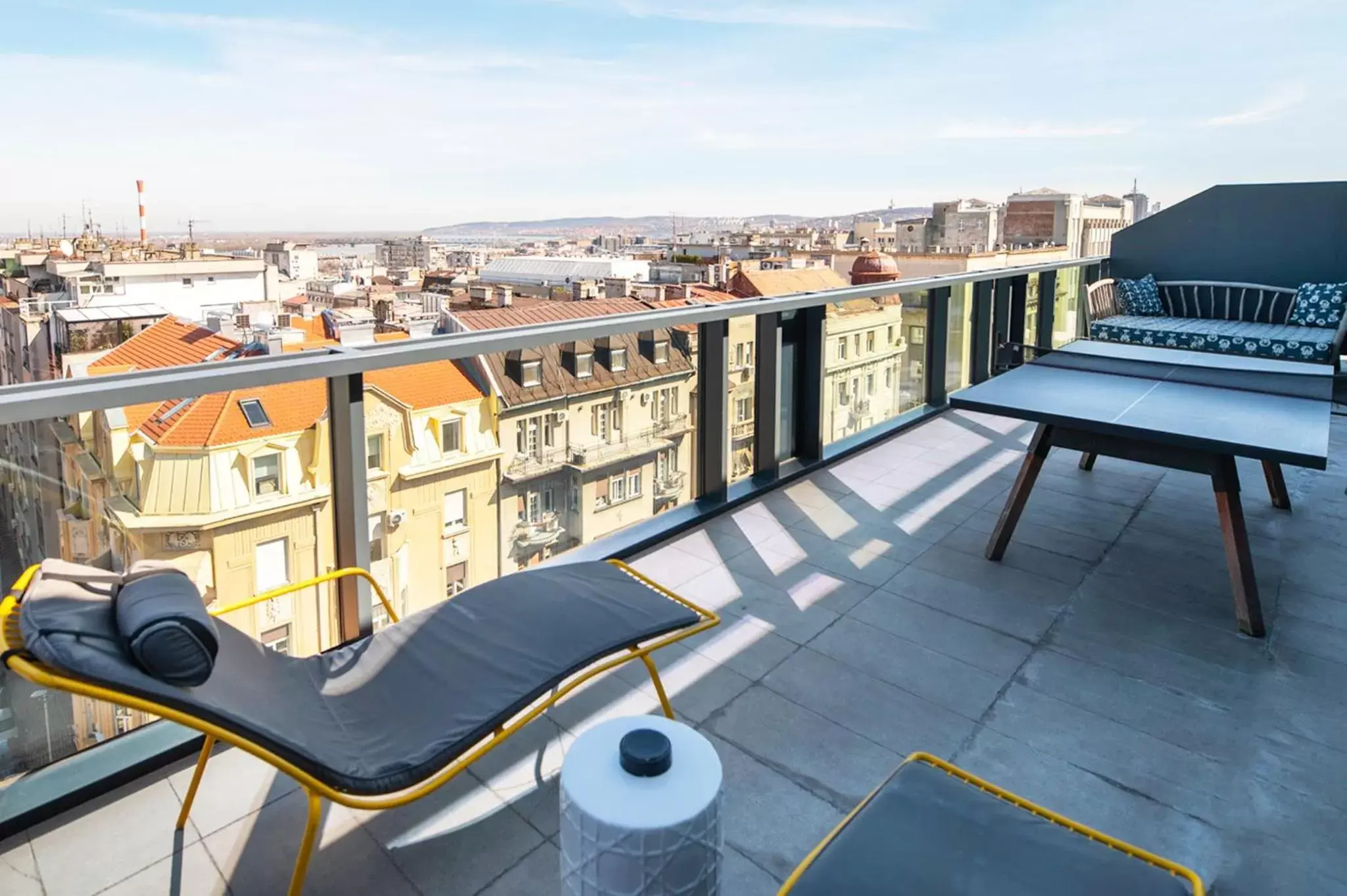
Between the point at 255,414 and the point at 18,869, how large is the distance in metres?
1.10

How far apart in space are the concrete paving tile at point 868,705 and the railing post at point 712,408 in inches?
50.5

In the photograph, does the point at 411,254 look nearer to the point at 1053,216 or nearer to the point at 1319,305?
the point at 1053,216

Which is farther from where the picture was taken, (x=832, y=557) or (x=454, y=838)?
(x=832, y=557)

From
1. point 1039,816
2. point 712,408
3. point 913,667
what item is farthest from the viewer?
point 712,408

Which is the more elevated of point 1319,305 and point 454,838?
point 1319,305

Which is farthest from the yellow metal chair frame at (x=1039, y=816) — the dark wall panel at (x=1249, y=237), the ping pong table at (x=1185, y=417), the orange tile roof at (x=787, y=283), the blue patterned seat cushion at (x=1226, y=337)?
the dark wall panel at (x=1249, y=237)

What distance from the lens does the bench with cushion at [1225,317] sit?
460 cm

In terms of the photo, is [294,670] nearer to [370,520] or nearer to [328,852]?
[328,852]

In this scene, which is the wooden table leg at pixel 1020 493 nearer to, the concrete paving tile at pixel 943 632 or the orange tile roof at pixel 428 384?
the concrete paving tile at pixel 943 632

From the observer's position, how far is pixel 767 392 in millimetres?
3914

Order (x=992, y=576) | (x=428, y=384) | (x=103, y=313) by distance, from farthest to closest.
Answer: (x=103, y=313) < (x=992, y=576) < (x=428, y=384)

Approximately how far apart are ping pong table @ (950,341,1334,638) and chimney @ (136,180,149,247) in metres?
73.3

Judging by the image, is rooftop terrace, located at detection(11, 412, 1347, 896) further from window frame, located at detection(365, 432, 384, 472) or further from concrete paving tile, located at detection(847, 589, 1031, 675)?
window frame, located at detection(365, 432, 384, 472)

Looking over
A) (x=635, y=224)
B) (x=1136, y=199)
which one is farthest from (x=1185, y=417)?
(x=635, y=224)
